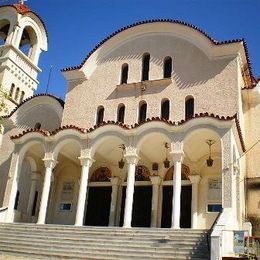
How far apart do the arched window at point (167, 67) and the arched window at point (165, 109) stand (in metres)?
1.34

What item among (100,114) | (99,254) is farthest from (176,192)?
(100,114)

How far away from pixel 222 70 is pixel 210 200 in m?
5.59

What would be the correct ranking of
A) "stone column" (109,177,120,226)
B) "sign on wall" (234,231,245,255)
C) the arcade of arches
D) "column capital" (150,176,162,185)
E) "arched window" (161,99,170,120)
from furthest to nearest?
"stone column" (109,177,120,226), "arched window" (161,99,170,120), "column capital" (150,176,162,185), the arcade of arches, "sign on wall" (234,231,245,255)

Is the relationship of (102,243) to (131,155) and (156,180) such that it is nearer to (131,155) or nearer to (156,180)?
(131,155)

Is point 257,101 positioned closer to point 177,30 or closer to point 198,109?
point 198,109

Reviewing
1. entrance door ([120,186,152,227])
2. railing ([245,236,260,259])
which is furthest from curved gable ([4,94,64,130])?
railing ([245,236,260,259])

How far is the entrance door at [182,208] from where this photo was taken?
15805 mm

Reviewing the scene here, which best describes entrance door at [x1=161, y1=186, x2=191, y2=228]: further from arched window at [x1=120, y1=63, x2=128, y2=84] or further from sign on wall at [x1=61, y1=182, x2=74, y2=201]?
arched window at [x1=120, y1=63, x2=128, y2=84]

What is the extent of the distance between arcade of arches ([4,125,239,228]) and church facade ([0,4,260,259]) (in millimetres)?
46

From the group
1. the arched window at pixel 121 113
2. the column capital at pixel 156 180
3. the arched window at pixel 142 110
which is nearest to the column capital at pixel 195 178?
the column capital at pixel 156 180

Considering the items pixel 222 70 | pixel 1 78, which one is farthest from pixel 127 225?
pixel 1 78

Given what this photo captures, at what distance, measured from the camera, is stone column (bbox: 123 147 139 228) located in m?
13.6

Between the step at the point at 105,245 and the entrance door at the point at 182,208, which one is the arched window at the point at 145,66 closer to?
the entrance door at the point at 182,208

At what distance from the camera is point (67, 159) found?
60.6ft
